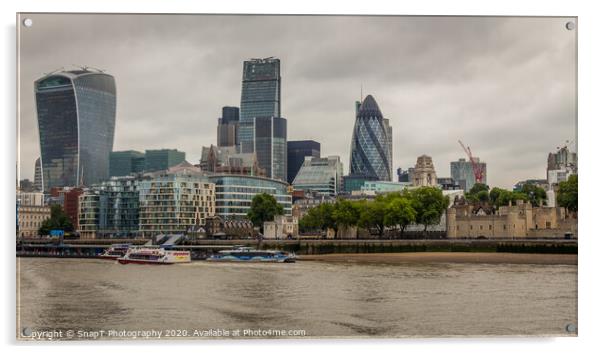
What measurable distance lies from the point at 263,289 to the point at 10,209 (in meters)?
7.95

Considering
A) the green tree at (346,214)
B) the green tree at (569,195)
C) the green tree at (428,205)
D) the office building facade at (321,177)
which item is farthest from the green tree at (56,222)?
the office building facade at (321,177)

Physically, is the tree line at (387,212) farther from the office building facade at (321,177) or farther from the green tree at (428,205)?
the office building facade at (321,177)

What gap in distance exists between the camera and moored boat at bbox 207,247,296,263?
30438mm

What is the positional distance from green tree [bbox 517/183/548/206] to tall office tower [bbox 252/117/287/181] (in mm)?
47900

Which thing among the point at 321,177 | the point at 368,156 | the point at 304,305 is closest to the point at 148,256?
the point at 304,305

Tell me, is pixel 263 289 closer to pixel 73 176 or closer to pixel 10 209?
pixel 10 209

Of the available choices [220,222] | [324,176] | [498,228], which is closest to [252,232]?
[220,222]

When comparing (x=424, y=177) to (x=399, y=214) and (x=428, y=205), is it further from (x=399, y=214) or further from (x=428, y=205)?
(x=399, y=214)

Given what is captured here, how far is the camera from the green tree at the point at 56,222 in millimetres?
25395

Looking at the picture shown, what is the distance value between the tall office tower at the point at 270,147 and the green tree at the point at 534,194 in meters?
47.9

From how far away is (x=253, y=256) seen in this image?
31.3m

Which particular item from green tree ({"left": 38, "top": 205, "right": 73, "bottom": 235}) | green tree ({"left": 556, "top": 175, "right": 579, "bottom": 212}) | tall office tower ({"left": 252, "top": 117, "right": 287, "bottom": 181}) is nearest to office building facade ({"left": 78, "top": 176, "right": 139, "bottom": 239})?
green tree ({"left": 38, "top": 205, "right": 73, "bottom": 235})

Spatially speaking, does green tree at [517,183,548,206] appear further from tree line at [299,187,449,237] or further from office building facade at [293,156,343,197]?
office building facade at [293,156,343,197]
